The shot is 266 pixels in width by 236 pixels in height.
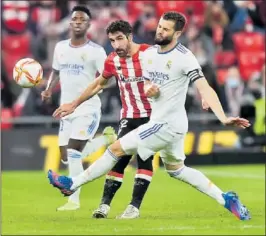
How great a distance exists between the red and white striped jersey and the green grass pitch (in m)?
1.20

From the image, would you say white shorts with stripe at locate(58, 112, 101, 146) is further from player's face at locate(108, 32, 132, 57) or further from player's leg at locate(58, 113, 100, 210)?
player's face at locate(108, 32, 132, 57)

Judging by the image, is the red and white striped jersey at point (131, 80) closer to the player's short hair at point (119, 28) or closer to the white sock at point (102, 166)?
the player's short hair at point (119, 28)

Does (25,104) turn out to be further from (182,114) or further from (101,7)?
(182,114)

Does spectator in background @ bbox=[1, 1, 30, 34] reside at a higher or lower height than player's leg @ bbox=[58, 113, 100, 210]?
higher

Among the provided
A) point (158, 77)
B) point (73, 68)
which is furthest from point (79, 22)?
point (158, 77)

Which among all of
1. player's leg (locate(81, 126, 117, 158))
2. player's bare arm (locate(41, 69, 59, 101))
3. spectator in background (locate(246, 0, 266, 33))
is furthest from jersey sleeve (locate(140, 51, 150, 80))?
spectator in background (locate(246, 0, 266, 33))

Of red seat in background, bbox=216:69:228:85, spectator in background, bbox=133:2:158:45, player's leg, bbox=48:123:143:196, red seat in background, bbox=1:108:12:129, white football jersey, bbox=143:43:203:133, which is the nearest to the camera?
white football jersey, bbox=143:43:203:133

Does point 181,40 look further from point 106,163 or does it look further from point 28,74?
point 106,163

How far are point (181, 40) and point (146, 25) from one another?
82 cm

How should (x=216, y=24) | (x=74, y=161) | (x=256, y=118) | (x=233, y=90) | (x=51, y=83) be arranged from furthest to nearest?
(x=216, y=24) < (x=233, y=90) < (x=256, y=118) < (x=51, y=83) < (x=74, y=161)

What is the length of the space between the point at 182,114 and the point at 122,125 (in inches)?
35.1

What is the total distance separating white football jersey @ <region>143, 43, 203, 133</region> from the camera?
10.5 meters

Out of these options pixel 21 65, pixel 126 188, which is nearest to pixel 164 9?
pixel 126 188

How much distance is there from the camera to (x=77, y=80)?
43.2 feet
